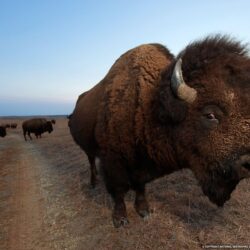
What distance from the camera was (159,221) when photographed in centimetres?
559

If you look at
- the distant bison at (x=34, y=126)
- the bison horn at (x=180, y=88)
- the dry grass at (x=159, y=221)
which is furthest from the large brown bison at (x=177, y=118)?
the distant bison at (x=34, y=126)

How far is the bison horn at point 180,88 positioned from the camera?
14.7 ft

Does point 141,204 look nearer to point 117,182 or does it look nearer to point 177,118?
point 117,182

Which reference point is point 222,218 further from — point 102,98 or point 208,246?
point 102,98

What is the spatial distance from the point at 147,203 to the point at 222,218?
1315 mm

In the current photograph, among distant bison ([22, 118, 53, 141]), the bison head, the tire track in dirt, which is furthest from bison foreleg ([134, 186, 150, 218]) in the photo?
distant bison ([22, 118, 53, 141])

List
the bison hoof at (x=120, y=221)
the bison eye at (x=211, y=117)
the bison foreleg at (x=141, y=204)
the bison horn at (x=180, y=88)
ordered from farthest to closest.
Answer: the bison foreleg at (x=141, y=204)
the bison hoof at (x=120, y=221)
the bison horn at (x=180, y=88)
the bison eye at (x=211, y=117)

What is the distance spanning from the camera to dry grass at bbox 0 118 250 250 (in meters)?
4.90

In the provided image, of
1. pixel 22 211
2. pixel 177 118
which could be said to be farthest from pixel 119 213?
pixel 22 211

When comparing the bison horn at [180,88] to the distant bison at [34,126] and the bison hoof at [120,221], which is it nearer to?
the bison hoof at [120,221]

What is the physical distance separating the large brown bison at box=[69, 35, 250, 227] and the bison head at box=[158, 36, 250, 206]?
11 mm

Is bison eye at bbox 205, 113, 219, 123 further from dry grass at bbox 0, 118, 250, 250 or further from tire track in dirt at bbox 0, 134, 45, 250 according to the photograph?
tire track in dirt at bbox 0, 134, 45, 250

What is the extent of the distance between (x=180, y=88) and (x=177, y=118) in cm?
40

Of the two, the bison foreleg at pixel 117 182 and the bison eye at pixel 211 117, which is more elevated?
the bison eye at pixel 211 117
